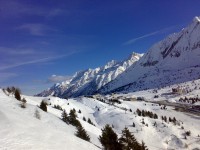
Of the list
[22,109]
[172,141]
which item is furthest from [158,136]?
[22,109]

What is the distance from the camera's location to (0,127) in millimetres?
33656

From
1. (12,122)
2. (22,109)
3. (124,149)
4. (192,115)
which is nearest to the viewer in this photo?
(12,122)

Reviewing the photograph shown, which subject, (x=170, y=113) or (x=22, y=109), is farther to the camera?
(x=170, y=113)

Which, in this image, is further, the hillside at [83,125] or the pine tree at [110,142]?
the pine tree at [110,142]

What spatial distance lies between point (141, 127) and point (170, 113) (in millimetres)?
59742

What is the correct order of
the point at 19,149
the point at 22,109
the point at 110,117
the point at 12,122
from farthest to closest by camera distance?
the point at 110,117
the point at 22,109
the point at 12,122
the point at 19,149

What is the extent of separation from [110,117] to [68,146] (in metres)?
79.6

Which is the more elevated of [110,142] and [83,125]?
[83,125]

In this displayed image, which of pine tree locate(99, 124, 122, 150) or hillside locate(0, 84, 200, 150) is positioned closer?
hillside locate(0, 84, 200, 150)

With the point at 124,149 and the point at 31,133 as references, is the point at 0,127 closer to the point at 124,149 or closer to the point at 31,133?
the point at 31,133

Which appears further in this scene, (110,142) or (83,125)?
(83,125)

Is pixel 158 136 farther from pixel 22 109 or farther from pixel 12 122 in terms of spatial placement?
pixel 12 122

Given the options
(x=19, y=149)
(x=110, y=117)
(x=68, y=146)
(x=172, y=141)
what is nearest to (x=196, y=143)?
(x=172, y=141)

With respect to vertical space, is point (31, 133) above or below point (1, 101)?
below
